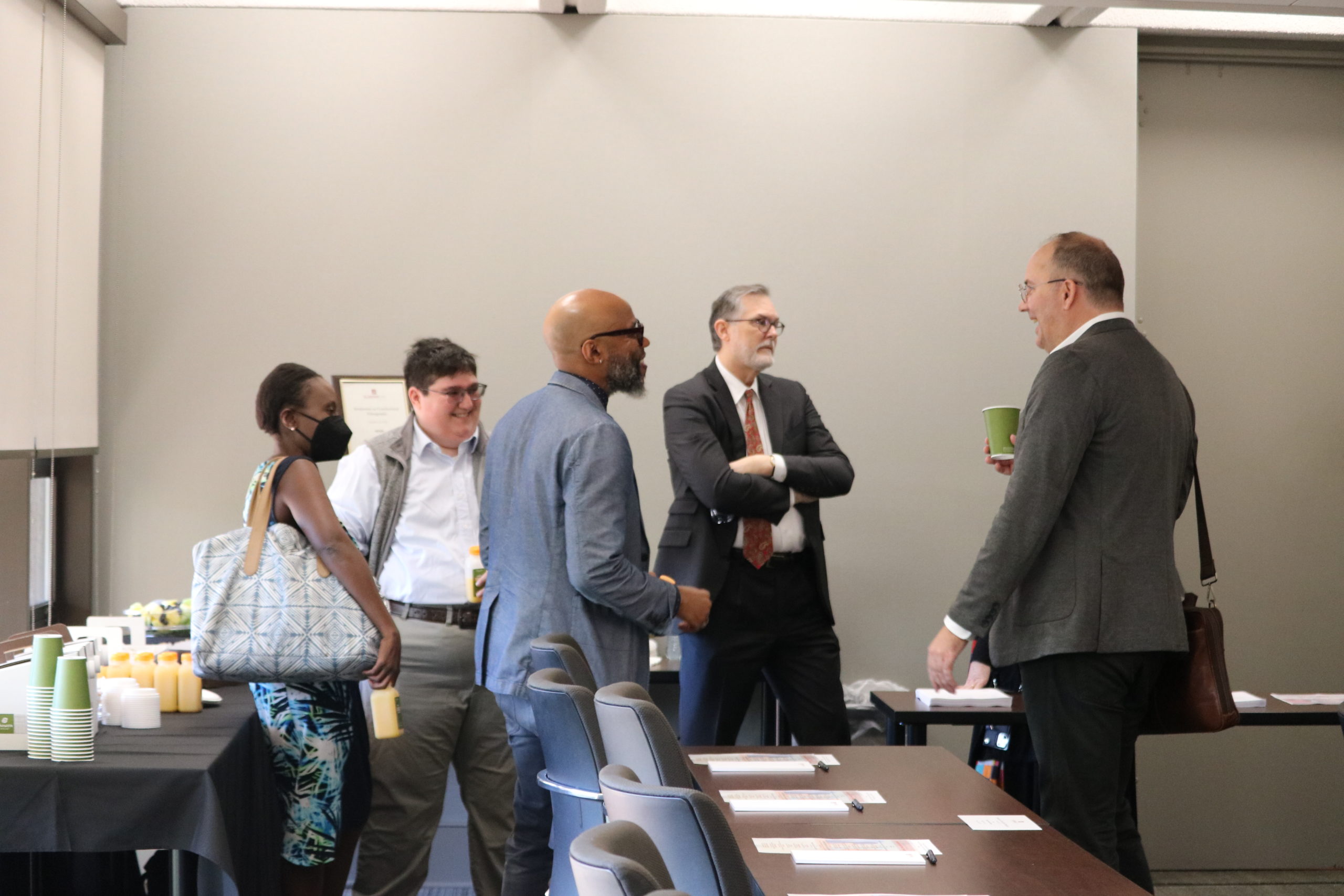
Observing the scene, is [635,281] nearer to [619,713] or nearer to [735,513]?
[735,513]

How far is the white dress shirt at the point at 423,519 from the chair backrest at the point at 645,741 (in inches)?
64.6

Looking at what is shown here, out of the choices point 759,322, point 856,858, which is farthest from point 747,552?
point 856,858

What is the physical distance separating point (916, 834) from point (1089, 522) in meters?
0.93

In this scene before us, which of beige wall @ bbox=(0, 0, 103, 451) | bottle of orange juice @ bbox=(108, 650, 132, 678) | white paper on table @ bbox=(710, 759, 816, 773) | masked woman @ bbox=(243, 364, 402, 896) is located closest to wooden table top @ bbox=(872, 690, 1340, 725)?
white paper on table @ bbox=(710, 759, 816, 773)

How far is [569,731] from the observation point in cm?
206

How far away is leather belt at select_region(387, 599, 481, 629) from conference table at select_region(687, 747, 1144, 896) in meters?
0.99

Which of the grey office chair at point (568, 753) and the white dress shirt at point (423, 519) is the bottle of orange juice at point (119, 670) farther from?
the grey office chair at point (568, 753)

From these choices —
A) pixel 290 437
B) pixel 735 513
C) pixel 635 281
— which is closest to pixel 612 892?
pixel 290 437

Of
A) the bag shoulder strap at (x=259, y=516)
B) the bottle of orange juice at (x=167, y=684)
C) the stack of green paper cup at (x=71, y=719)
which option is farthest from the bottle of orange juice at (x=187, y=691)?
the stack of green paper cup at (x=71, y=719)

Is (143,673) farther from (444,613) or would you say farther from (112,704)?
(444,613)

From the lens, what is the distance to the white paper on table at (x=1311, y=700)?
370 centimetres

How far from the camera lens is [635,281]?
15.4 feet

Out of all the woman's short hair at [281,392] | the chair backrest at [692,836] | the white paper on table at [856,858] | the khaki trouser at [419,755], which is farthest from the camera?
the khaki trouser at [419,755]

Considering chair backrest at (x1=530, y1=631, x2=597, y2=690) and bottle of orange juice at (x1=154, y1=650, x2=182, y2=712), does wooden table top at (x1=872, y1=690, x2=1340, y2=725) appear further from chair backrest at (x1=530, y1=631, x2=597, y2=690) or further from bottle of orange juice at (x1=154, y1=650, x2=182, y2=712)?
bottle of orange juice at (x1=154, y1=650, x2=182, y2=712)
